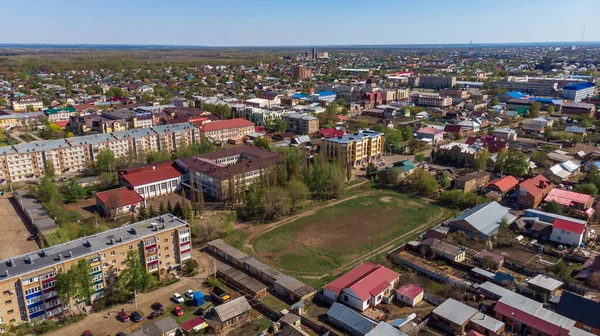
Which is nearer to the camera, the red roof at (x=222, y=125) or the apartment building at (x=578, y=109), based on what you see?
the red roof at (x=222, y=125)

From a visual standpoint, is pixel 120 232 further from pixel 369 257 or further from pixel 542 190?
pixel 542 190

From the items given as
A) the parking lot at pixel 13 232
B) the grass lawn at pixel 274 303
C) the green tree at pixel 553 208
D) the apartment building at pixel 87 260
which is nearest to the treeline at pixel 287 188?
the apartment building at pixel 87 260

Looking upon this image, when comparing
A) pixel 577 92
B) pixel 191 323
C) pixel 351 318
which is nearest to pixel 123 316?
pixel 191 323

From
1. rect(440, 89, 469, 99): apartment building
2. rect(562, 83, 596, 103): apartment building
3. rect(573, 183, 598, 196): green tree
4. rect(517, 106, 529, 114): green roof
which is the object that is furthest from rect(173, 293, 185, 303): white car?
rect(562, 83, 596, 103): apartment building

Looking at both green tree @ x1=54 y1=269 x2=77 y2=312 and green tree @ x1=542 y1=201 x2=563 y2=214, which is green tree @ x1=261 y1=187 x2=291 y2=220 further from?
green tree @ x1=542 y1=201 x2=563 y2=214

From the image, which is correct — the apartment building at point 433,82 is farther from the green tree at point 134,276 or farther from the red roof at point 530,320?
the green tree at point 134,276
